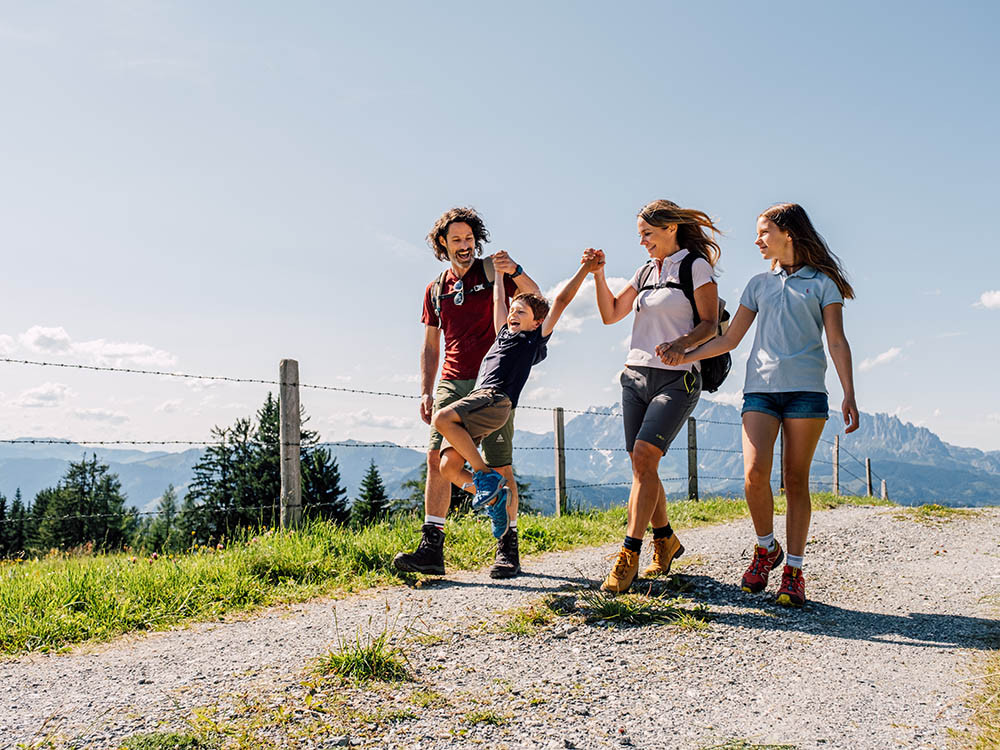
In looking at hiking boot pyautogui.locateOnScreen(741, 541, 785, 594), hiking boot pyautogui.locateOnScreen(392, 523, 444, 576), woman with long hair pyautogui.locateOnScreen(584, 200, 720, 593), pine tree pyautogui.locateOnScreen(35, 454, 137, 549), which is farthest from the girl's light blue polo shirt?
pine tree pyautogui.locateOnScreen(35, 454, 137, 549)

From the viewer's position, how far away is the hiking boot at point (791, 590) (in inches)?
161

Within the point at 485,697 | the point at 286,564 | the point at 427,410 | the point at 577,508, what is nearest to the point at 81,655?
the point at 286,564

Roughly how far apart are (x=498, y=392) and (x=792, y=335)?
1.74 metres

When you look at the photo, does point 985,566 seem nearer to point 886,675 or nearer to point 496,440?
point 886,675

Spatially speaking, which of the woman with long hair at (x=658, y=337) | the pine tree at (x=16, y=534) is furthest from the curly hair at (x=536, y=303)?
the pine tree at (x=16, y=534)

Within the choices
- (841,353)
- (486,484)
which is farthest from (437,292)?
(841,353)

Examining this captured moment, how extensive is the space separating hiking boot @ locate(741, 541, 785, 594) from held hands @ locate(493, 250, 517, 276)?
229 cm

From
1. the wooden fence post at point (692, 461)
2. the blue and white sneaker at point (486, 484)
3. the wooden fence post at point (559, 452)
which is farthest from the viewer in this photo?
the wooden fence post at point (692, 461)

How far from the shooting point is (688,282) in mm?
4328

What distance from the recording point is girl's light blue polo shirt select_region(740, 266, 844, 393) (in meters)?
4.18

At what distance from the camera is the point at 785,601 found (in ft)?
13.4

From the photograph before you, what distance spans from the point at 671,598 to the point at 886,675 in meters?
1.30

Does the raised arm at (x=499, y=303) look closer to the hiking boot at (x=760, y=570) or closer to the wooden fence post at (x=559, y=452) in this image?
the hiking boot at (x=760, y=570)

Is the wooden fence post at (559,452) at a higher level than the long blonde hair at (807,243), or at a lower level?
lower
